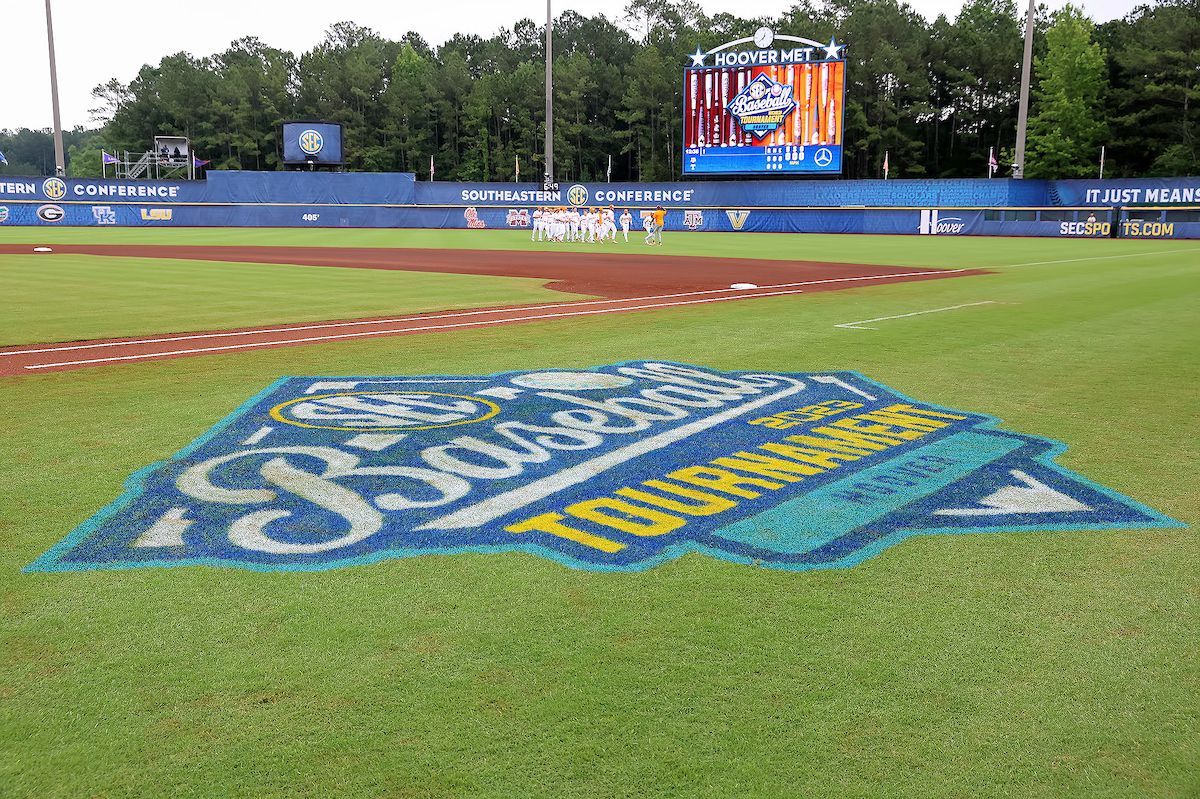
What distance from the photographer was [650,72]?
92.7 meters

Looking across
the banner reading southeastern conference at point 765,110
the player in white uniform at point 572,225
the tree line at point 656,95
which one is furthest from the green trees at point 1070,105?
Answer: the player in white uniform at point 572,225

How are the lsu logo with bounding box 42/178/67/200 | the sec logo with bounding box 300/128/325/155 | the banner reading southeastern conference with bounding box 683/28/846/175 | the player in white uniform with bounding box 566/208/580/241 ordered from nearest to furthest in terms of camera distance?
the player in white uniform with bounding box 566/208/580/241, the banner reading southeastern conference with bounding box 683/28/846/175, the lsu logo with bounding box 42/178/67/200, the sec logo with bounding box 300/128/325/155

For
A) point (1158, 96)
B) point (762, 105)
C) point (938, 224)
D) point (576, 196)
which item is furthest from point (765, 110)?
point (1158, 96)

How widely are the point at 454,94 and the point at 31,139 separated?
128m

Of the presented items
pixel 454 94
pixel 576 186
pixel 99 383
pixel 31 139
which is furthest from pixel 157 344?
pixel 31 139

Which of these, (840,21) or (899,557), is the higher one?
(840,21)

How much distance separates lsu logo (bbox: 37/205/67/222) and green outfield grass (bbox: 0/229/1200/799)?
54540 mm

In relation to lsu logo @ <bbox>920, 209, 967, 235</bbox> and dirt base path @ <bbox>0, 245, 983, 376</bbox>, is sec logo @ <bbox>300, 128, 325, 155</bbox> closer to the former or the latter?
dirt base path @ <bbox>0, 245, 983, 376</bbox>

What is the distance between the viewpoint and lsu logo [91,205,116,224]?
5281 centimetres

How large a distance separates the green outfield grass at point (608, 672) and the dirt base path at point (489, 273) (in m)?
4.70

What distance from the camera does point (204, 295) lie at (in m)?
15.3

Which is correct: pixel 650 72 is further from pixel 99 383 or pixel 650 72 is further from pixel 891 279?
pixel 99 383

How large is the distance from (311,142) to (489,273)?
4647 centimetres

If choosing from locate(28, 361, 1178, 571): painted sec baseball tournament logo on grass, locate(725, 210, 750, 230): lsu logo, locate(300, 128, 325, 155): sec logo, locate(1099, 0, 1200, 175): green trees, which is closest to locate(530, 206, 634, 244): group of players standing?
locate(725, 210, 750, 230): lsu logo
